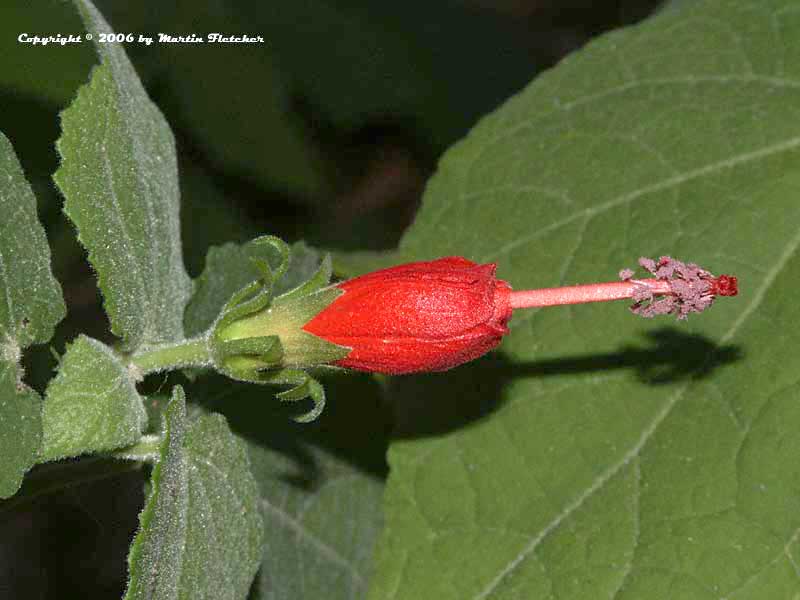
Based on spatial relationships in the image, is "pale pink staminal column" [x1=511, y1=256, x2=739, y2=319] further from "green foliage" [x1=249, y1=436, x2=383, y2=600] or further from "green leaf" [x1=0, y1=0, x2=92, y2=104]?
"green leaf" [x1=0, y1=0, x2=92, y2=104]

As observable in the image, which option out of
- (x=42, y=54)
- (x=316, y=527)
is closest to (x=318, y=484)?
(x=316, y=527)

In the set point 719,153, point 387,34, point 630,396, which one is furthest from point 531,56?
point 630,396

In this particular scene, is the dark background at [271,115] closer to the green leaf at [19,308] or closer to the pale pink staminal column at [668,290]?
the green leaf at [19,308]

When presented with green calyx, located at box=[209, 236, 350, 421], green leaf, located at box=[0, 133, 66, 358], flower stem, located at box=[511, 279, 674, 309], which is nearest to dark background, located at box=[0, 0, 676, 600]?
green leaf, located at box=[0, 133, 66, 358]

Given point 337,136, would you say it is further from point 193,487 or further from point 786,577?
point 786,577

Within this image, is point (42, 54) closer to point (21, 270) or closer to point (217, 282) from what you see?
point (217, 282)

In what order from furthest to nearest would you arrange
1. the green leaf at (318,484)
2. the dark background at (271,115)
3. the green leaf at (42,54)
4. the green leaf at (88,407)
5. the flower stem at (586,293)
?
1. the green leaf at (42,54)
2. the dark background at (271,115)
3. the green leaf at (318,484)
4. the green leaf at (88,407)
5. the flower stem at (586,293)

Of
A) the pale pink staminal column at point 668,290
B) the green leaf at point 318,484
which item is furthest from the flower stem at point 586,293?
the green leaf at point 318,484
